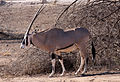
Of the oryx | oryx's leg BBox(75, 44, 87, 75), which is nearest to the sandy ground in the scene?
the oryx

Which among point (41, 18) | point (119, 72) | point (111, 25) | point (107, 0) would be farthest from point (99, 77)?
point (41, 18)

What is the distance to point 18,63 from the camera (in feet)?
41.1

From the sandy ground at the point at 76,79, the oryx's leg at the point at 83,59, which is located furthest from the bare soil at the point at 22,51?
the oryx's leg at the point at 83,59

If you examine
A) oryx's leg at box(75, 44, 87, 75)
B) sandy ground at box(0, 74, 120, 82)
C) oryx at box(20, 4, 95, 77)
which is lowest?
sandy ground at box(0, 74, 120, 82)

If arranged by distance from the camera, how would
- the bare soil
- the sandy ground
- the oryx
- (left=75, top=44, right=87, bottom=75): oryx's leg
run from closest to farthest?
the sandy ground, the bare soil, the oryx, (left=75, top=44, right=87, bottom=75): oryx's leg

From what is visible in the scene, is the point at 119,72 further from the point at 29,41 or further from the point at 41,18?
the point at 41,18

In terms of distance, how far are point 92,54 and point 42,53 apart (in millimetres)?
1426

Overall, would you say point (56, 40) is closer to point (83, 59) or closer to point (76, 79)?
point (83, 59)

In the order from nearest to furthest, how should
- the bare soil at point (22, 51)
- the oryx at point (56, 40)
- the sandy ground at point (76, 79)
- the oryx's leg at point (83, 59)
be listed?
the sandy ground at point (76, 79) → the bare soil at point (22, 51) → the oryx at point (56, 40) → the oryx's leg at point (83, 59)

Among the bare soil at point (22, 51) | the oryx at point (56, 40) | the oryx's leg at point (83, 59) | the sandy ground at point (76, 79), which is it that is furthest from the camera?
the oryx's leg at point (83, 59)

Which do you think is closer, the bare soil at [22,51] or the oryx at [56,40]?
the bare soil at [22,51]

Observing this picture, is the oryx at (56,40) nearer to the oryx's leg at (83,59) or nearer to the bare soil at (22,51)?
the oryx's leg at (83,59)

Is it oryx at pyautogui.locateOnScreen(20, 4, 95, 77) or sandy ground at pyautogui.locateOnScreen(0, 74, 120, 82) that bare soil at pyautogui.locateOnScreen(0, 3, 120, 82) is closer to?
sandy ground at pyautogui.locateOnScreen(0, 74, 120, 82)

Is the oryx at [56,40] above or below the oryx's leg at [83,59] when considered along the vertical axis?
above
